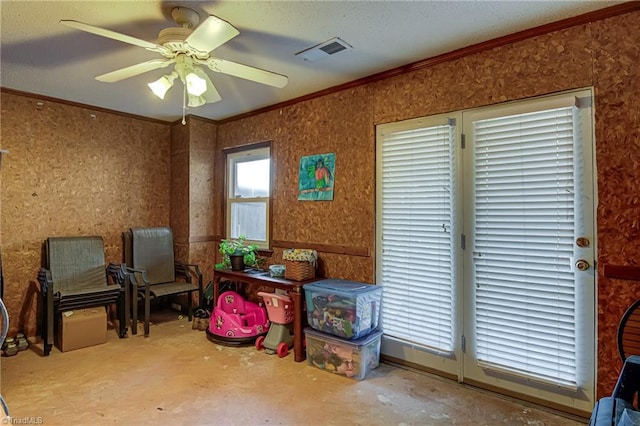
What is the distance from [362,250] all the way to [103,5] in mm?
2490

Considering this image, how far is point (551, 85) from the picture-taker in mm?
2326

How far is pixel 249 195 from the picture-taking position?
4445 mm

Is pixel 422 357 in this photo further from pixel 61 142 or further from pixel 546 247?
pixel 61 142

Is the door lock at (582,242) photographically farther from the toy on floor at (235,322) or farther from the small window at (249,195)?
the small window at (249,195)

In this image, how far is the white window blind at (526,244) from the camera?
226 cm

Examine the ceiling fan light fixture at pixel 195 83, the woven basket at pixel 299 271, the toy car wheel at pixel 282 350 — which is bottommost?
the toy car wheel at pixel 282 350

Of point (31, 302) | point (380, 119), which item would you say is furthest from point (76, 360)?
point (380, 119)

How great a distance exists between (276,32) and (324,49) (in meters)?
0.40

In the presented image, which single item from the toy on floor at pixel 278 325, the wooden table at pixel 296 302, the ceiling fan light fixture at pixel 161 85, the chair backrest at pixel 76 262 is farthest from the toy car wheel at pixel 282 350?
the ceiling fan light fixture at pixel 161 85

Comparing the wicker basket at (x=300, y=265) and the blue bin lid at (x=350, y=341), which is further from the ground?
the wicker basket at (x=300, y=265)

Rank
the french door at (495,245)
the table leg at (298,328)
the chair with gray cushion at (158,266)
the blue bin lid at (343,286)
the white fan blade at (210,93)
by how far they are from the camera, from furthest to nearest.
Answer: the chair with gray cushion at (158,266) < the table leg at (298,328) < the blue bin lid at (343,286) < the white fan blade at (210,93) < the french door at (495,245)

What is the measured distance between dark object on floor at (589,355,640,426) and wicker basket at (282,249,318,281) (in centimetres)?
222

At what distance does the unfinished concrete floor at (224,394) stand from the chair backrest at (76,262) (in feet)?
2.24

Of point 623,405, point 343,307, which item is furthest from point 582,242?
point 343,307
